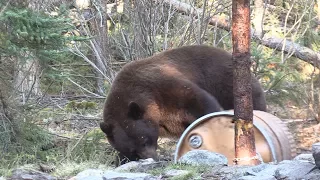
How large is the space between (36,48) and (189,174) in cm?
303

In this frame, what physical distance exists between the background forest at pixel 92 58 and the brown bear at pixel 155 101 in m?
0.60

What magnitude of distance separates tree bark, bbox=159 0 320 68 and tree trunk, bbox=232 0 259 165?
527cm

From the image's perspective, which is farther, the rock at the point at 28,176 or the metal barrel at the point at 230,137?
the metal barrel at the point at 230,137

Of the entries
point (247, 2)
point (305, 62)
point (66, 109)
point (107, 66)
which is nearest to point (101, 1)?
point (107, 66)

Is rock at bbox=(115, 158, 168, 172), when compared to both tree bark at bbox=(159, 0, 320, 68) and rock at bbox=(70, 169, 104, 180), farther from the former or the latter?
tree bark at bbox=(159, 0, 320, 68)

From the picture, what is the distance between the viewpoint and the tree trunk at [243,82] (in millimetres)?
5574

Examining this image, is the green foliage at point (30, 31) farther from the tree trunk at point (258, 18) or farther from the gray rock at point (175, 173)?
the tree trunk at point (258, 18)

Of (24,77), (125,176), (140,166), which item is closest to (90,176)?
(125,176)

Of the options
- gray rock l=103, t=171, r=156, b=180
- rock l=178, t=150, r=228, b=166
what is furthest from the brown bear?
gray rock l=103, t=171, r=156, b=180

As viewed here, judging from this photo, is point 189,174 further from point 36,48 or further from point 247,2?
point 36,48

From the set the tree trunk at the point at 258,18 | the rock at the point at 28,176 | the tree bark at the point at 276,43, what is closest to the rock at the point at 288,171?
the rock at the point at 28,176

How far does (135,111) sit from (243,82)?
7.39 feet

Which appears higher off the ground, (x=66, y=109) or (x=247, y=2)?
(x=247, y=2)

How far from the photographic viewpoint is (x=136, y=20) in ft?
33.9
